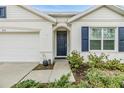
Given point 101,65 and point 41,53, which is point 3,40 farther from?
point 101,65

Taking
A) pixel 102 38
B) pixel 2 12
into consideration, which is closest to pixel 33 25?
pixel 2 12

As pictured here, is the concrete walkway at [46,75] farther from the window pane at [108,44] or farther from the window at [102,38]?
the window pane at [108,44]

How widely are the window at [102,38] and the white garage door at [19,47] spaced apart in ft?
12.6

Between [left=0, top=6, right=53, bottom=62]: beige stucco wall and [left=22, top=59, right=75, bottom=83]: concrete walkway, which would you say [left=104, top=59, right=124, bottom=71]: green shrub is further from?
[left=0, top=6, right=53, bottom=62]: beige stucco wall

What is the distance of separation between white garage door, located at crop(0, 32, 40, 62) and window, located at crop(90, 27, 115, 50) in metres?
3.84

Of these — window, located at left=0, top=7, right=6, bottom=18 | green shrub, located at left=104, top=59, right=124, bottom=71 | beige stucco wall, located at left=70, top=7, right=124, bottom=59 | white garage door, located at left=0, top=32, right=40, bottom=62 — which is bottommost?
green shrub, located at left=104, top=59, right=124, bottom=71

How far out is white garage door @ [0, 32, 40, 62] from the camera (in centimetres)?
1633

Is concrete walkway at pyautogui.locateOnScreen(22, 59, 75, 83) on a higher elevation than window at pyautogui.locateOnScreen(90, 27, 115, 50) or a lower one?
lower

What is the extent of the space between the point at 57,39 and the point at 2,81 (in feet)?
29.1

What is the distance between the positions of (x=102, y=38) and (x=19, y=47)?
18.9 feet

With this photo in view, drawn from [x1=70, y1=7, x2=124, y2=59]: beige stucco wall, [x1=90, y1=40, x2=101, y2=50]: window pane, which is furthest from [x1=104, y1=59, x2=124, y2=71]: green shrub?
[x1=90, y1=40, x2=101, y2=50]: window pane

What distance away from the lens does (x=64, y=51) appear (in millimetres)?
18078

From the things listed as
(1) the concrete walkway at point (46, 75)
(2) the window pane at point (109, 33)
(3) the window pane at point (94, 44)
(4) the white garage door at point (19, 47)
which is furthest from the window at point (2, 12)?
(2) the window pane at point (109, 33)

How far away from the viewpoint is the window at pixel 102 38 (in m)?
15.9
